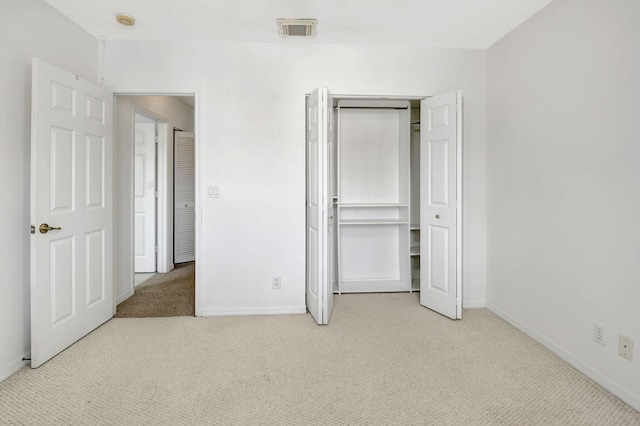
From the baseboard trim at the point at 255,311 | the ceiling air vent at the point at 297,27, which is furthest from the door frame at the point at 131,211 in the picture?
the ceiling air vent at the point at 297,27

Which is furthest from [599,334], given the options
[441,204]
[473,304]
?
[441,204]

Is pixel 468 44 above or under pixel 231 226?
above

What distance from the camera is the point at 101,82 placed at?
3.12 m

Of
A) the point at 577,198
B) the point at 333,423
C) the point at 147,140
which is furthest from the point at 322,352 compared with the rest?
the point at 147,140

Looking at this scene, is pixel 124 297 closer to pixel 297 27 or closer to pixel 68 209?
pixel 68 209

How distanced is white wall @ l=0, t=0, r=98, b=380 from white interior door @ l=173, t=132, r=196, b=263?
2.82 meters

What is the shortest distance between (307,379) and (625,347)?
1.84 meters

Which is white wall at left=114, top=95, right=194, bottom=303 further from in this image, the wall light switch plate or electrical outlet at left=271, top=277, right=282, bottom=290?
electrical outlet at left=271, top=277, right=282, bottom=290

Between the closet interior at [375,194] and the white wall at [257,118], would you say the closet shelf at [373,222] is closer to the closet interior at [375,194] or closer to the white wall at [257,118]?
the closet interior at [375,194]

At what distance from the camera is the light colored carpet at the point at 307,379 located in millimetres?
1768

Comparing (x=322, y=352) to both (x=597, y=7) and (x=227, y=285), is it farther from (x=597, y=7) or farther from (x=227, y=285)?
(x=597, y=7)

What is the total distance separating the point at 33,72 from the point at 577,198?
366 centimetres

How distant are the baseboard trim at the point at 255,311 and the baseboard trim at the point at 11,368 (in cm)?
129

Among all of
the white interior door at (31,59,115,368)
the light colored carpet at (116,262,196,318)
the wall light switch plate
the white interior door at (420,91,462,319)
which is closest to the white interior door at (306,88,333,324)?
the wall light switch plate
